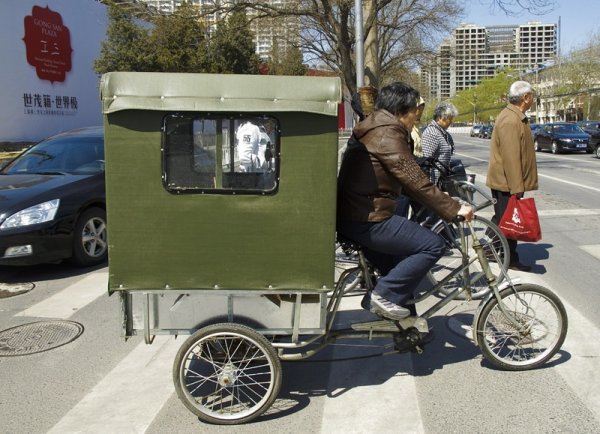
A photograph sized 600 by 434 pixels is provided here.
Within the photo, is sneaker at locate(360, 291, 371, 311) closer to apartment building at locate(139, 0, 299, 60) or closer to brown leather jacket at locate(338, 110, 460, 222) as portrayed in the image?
brown leather jacket at locate(338, 110, 460, 222)

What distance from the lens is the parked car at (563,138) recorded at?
29.2 m

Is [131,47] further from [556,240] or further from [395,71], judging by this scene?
[556,240]

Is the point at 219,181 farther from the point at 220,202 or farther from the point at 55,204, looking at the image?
the point at 55,204

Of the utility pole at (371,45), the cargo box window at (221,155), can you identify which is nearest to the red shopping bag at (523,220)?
the cargo box window at (221,155)

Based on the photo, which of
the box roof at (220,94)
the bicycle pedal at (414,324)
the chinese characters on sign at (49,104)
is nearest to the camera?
the box roof at (220,94)

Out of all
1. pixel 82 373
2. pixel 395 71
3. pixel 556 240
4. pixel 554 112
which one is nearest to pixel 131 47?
pixel 395 71

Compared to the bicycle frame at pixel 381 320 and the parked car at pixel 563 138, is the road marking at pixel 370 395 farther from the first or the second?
the parked car at pixel 563 138

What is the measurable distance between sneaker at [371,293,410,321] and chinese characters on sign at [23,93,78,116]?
1176 inches

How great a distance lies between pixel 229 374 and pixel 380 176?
1528 mm

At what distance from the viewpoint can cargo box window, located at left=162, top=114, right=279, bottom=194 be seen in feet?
10.8

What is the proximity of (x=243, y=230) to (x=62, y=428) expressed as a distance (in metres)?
1.61

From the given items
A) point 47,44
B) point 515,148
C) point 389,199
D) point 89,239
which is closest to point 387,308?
point 389,199

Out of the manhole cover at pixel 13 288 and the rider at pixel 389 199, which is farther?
the manhole cover at pixel 13 288

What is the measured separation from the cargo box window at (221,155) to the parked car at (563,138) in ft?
94.3
